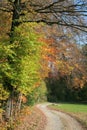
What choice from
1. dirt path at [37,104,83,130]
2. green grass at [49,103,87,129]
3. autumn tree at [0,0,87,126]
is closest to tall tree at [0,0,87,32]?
autumn tree at [0,0,87,126]

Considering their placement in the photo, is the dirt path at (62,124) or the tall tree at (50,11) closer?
the tall tree at (50,11)

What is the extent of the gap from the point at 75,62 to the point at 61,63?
1121 millimetres

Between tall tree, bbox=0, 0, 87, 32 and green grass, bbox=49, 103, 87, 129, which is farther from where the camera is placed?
green grass, bbox=49, 103, 87, 129

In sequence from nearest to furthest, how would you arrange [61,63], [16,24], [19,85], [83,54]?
[19,85]
[16,24]
[61,63]
[83,54]

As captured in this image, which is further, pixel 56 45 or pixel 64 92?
pixel 64 92

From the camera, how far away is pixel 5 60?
15766 mm

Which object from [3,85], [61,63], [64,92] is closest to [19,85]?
[3,85]

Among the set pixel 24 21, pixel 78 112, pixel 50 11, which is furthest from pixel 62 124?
pixel 78 112

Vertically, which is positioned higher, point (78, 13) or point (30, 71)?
point (78, 13)

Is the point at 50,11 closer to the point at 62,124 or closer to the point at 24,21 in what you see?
the point at 24,21

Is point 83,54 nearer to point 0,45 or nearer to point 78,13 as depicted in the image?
point 78,13

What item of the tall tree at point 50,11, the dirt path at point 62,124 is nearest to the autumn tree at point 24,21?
the tall tree at point 50,11

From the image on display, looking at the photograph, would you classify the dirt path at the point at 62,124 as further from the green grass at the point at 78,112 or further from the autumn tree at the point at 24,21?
the autumn tree at the point at 24,21

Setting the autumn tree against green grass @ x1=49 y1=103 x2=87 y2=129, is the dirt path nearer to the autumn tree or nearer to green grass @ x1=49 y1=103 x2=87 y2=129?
green grass @ x1=49 y1=103 x2=87 y2=129
